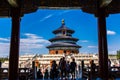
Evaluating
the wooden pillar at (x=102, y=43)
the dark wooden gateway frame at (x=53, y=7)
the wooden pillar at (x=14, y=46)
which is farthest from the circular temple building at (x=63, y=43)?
the wooden pillar at (x=14, y=46)

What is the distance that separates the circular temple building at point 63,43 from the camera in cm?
3588

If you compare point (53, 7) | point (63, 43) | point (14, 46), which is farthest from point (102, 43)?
point (63, 43)

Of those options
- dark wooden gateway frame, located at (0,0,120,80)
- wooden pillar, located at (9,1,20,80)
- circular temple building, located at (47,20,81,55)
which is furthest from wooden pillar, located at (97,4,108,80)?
circular temple building, located at (47,20,81,55)

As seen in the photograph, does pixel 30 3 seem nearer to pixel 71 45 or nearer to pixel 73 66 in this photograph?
pixel 73 66

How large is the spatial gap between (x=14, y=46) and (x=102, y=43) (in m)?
3.16

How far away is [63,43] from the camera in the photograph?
36.9 m

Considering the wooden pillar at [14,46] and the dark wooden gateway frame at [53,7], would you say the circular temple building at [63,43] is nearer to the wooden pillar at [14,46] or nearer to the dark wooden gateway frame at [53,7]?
the dark wooden gateway frame at [53,7]

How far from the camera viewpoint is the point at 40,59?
95.0 feet

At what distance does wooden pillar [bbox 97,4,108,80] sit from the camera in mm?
8177

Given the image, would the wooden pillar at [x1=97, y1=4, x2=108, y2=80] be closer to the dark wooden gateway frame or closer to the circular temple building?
the dark wooden gateway frame

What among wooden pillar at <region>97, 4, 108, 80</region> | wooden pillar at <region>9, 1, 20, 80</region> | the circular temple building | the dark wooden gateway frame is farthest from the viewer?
the circular temple building

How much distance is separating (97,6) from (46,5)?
2014 millimetres

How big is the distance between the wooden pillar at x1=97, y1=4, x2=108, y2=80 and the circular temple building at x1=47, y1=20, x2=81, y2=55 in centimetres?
2547

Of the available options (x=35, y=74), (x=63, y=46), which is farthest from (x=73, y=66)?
(x=63, y=46)
